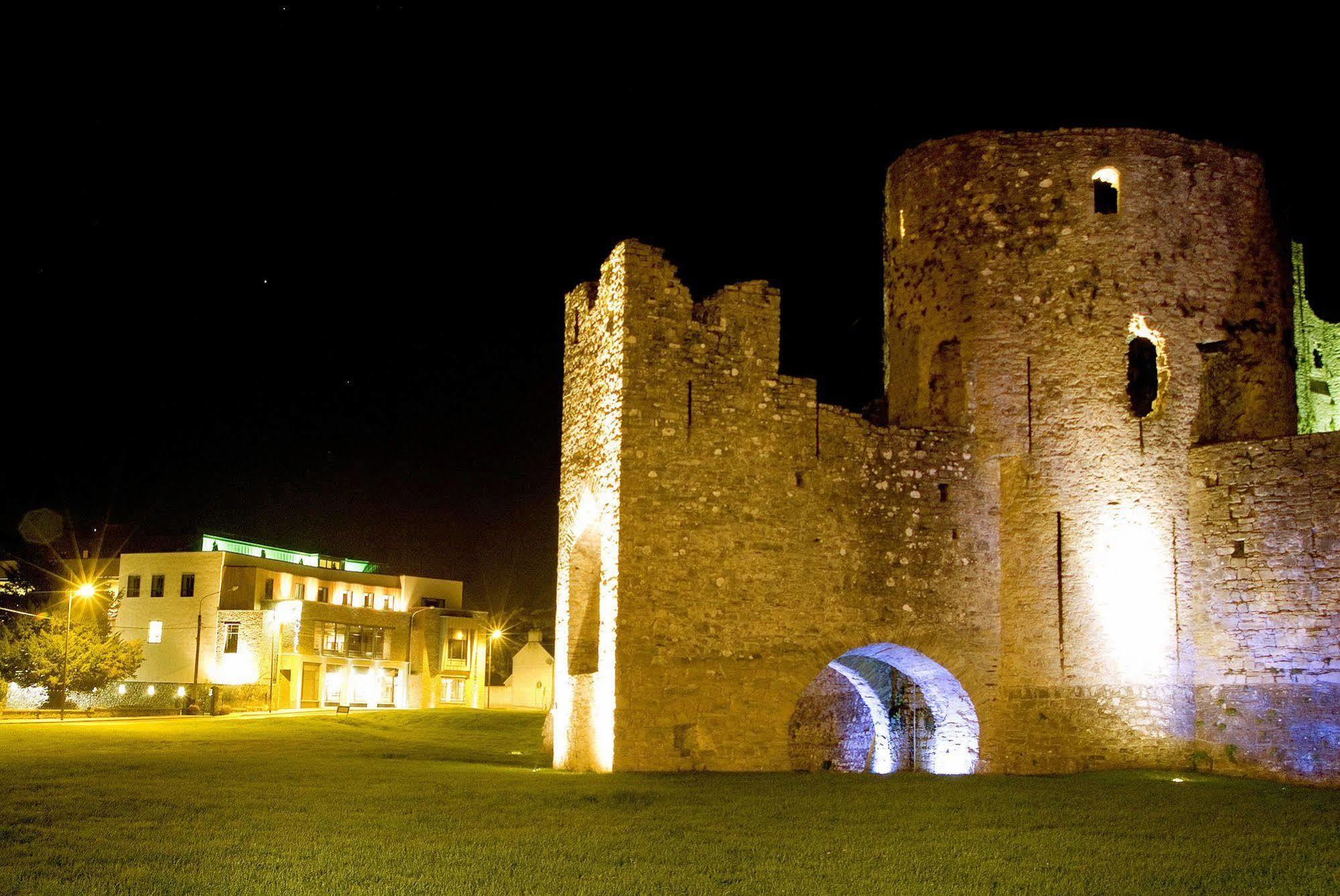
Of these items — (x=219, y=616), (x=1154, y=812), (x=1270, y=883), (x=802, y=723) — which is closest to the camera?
(x=1270, y=883)

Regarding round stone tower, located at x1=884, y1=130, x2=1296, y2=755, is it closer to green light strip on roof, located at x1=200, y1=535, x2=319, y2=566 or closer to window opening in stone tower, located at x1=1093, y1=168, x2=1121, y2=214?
window opening in stone tower, located at x1=1093, y1=168, x2=1121, y2=214

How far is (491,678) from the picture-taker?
62812 millimetres

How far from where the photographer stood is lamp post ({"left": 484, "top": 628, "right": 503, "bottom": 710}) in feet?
190

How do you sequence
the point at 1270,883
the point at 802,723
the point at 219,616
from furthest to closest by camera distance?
the point at 219,616 → the point at 802,723 → the point at 1270,883

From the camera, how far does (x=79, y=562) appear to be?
56.7 meters

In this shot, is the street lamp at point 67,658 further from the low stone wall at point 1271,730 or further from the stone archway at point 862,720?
the low stone wall at point 1271,730

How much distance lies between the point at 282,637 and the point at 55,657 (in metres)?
9.24

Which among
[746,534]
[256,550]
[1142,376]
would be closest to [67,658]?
[256,550]

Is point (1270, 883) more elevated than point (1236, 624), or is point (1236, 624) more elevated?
point (1236, 624)

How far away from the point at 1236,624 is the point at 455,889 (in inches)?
573

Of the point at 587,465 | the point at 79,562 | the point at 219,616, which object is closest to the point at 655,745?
the point at 587,465

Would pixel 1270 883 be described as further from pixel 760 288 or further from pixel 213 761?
pixel 213 761

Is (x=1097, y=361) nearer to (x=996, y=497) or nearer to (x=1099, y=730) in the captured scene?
(x=996, y=497)

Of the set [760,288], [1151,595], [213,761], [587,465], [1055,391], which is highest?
[760,288]
